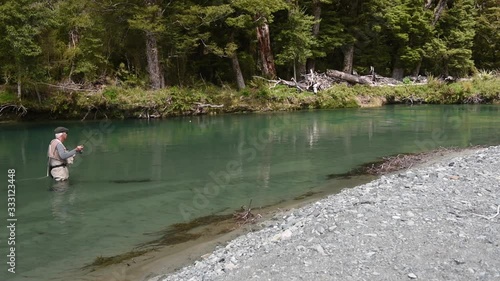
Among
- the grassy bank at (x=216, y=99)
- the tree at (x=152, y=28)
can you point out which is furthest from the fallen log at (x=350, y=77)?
the tree at (x=152, y=28)

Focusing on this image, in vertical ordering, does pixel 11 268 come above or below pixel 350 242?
below

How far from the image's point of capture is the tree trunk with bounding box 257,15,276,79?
36.2m

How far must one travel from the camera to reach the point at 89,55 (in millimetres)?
31078

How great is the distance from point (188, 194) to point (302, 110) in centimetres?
2276

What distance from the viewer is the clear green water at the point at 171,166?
360 inches

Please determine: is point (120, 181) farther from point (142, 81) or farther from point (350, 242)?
point (142, 81)

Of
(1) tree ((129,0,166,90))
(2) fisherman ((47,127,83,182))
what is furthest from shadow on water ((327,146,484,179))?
(1) tree ((129,0,166,90))

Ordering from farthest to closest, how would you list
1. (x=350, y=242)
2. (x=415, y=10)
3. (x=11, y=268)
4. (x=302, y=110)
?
(x=415, y=10)
(x=302, y=110)
(x=11, y=268)
(x=350, y=242)

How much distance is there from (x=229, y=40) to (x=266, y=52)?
13.0 feet

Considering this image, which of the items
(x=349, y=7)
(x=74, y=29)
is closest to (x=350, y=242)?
(x=74, y=29)

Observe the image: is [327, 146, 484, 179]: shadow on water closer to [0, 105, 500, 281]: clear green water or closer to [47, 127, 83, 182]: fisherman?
[0, 105, 500, 281]: clear green water

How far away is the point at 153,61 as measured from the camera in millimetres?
31203

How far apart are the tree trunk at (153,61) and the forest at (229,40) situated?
0.22ft

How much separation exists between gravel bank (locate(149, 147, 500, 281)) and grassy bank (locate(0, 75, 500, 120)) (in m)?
22.0
